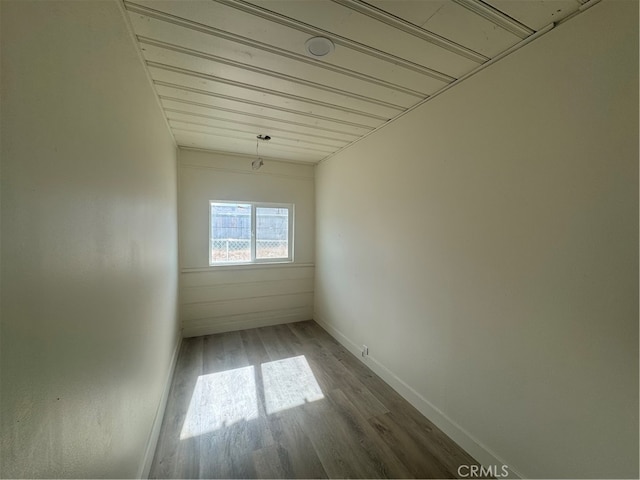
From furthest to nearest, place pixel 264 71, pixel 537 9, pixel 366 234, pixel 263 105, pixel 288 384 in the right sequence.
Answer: pixel 366 234, pixel 288 384, pixel 263 105, pixel 264 71, pixel 537 9

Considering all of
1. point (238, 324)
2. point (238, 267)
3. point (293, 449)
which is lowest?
point (293, 449)

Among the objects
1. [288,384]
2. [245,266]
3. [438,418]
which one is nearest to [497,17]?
[438,418]

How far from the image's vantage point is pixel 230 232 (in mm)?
3443

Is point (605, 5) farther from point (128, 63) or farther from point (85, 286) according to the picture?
point (85, 286)

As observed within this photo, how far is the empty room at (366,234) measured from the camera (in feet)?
2.08

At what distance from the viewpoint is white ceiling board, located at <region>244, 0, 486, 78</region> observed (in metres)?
1.12

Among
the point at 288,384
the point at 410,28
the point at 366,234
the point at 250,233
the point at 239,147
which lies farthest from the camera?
the point at 250,233

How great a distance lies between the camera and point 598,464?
1.08 meters

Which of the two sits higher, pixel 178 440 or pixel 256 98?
pixel 256 98

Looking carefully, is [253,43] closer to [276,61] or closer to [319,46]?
[276,61]

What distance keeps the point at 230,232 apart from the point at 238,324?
1.30 metres

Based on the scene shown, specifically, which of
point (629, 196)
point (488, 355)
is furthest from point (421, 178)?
point (488, 355)

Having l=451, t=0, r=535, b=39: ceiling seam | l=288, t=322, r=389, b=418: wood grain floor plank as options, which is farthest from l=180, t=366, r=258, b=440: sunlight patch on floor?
l=451, t=0, r=535, b=39: ceiling seam

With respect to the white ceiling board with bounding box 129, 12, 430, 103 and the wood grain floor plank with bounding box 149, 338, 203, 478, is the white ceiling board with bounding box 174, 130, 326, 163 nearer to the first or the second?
the white ceiling board with bounding box 129, 12, 430, 103
